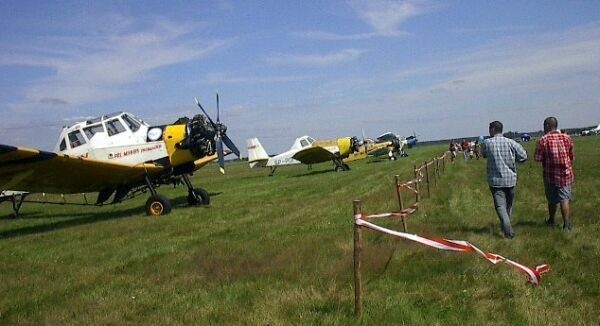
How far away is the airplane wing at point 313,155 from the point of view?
3475 centimetres

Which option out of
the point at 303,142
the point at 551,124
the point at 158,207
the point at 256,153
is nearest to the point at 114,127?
the point at 158,207

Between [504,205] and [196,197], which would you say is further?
[196,197]

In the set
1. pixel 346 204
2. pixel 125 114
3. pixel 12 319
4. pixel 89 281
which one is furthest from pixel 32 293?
pixel 125 114

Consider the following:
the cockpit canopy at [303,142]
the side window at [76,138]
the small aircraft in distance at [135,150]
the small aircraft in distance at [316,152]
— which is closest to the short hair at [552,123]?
the small aircraft in distance at [135,150]

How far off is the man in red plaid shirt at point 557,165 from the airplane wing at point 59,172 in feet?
33.5

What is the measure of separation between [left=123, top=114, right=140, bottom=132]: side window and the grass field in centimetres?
492

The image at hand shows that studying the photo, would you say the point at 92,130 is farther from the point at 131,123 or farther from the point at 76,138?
the point at 131,123

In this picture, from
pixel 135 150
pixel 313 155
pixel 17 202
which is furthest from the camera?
pixel 313 155

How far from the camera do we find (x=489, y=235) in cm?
802

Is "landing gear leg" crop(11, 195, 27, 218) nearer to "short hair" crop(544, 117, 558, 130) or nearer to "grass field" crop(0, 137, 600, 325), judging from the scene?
"grass field" crop(0, 137, 600, 325)

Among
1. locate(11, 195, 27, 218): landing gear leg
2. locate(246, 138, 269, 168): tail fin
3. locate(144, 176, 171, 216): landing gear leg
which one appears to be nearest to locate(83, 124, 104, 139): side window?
locate(144, 176, 171, 216): landing gear leg

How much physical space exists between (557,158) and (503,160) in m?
1.03

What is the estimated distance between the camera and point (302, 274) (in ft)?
20.7

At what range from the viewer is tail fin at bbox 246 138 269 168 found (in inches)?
1672
